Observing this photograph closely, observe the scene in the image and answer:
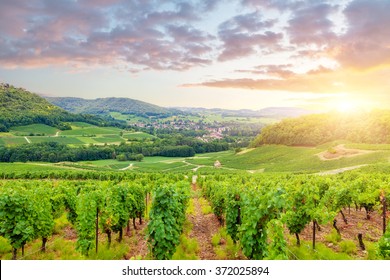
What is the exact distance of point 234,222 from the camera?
15945 mm

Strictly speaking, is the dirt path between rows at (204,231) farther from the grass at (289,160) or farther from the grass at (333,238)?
the grass at (289,160)

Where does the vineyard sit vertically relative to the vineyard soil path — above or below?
above

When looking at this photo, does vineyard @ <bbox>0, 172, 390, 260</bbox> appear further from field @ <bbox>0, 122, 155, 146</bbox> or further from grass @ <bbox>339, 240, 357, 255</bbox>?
field @ <bbox>0, 122, 155, 146</bbox>

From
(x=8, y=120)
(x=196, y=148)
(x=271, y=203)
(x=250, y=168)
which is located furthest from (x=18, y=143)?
(x=271, y=203)

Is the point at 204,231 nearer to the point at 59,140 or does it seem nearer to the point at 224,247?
the point at 224,247

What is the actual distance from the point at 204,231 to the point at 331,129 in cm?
10589

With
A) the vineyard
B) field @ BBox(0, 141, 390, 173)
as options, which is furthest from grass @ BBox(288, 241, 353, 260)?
field @ BBox(0, 141, 390, 173)

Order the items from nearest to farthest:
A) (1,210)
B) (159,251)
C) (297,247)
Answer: (159,251) < (1,210) < (297,247)

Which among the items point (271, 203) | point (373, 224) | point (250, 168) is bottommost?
point (250, 168)

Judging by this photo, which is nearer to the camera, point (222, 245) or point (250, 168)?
point (222, 245)

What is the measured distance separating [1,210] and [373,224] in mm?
22923

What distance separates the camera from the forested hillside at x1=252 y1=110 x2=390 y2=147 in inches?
3841

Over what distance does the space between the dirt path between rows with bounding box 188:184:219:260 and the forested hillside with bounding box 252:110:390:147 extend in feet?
294
